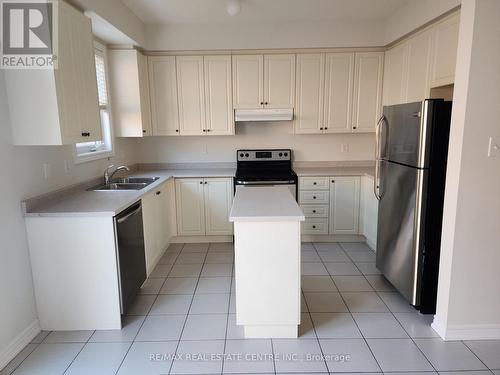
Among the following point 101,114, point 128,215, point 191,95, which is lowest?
point 128,215

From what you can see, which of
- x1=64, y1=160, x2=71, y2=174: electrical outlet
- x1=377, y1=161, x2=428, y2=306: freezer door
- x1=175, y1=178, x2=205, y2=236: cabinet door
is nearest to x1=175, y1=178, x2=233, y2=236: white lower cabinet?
x1=175, y1=178, x2=205, y2=236: cabinet door

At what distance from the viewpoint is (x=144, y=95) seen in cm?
388

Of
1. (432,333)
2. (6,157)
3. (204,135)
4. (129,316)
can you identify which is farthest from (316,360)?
(204,135)

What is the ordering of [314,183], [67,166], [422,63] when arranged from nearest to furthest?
[67,166]
[422,63]
[314,183]

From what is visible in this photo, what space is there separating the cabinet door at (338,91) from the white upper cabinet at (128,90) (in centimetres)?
217

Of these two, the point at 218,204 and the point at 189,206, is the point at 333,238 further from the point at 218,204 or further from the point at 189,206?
the point at 189,206

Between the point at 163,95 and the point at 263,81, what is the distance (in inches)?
48.3

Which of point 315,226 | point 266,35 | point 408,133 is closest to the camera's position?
point 408,133

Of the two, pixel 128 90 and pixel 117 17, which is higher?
pixel 117 17

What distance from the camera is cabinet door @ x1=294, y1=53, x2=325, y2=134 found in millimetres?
3934

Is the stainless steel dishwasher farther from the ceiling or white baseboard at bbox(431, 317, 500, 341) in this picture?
white baseboard at bbox(431, 317, 500, 341)

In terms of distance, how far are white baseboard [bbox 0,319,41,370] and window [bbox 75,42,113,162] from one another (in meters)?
1.48

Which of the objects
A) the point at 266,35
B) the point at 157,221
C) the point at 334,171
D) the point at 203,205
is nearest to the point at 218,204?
the point at 203,205

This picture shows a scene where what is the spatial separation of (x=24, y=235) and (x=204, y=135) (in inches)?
96.1
